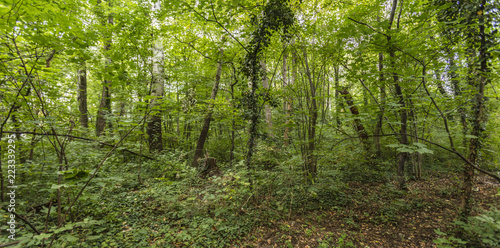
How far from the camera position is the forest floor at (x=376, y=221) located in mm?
3293

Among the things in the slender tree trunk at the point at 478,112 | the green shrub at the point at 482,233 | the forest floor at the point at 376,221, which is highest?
the slender tree trunk at the point at 478,112

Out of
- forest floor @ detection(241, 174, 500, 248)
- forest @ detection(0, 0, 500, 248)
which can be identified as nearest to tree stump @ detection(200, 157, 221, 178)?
forest @ detection(0, 0, 500, 248)

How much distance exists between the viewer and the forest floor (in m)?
3.29

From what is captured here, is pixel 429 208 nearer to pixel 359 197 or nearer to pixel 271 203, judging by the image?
pixel 359 197

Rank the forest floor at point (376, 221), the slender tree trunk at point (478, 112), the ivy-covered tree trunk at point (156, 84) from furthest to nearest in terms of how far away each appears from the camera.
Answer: the ivy-covered tree trunk at point (156, 84)
the forest floor at point (376, 221)
the slender tree trunk at point (478, 112)

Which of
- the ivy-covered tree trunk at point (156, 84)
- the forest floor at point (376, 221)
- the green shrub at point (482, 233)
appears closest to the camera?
the green shrub at point (482, 233)

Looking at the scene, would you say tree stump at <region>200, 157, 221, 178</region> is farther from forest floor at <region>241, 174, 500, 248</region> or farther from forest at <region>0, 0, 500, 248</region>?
forest floor at <region>241, 174, 500, 248</region>

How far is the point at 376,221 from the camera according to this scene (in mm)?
3883

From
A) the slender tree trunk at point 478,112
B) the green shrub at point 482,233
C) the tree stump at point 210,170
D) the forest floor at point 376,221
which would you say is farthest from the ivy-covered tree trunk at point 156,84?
the green shrub at point 482,233

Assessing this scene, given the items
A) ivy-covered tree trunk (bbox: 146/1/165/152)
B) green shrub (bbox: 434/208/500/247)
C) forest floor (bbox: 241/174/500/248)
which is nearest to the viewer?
green shrub (bbox: 434/208/500/247)

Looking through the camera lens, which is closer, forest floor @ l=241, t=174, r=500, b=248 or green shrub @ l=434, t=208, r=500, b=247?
green shrub @ l=434, t=208, r=500, b=247

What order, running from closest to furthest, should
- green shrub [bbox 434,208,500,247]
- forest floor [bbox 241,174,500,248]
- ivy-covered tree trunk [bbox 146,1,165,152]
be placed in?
green shrub [bbox 434,208,500,247], forest floor [bbox 241,174,500,248], ivy-covered tree trunk [bbox 146,1,165,152]

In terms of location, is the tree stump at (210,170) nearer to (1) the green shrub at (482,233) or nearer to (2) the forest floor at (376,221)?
(2) the forest floor at (376,221)

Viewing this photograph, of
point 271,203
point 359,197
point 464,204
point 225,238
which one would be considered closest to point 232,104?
point 271,203
